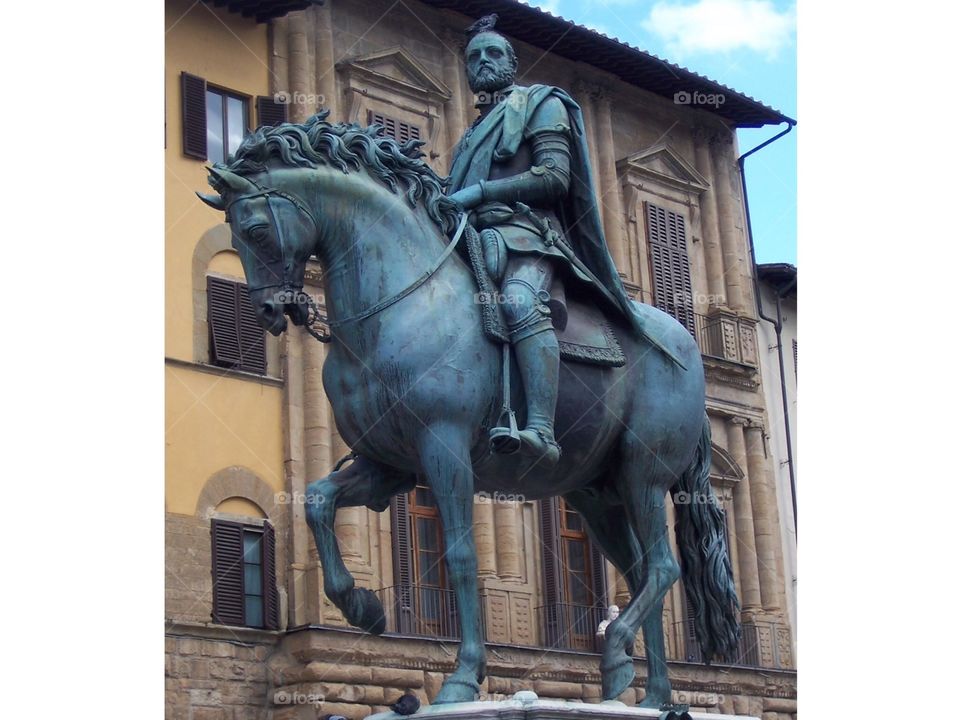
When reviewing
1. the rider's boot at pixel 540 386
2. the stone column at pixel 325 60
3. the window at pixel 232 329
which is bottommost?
the rider's boot at pixel 540 386

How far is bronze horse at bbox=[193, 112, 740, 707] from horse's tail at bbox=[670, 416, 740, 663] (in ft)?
1.03

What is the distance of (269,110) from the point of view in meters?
24.7

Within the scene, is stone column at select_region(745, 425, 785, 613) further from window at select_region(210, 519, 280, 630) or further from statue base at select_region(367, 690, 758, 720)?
statue base at select_region(367, 690, 758, 720)

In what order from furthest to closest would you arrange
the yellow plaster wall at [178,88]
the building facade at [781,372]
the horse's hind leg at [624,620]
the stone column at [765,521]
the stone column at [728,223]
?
the stone column at [728,223], the building facade at [781,372], the stone column at [765,521], the yellow plaster wall at [178,88], the horse's hind leg at [624,620]

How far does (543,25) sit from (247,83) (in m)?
Answer: 4.89

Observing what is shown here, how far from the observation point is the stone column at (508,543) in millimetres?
25516

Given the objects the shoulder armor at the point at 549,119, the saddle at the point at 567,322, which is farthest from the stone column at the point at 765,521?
the shoulder armor at the point at 549,119

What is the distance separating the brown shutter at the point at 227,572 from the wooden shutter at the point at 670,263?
904 cm

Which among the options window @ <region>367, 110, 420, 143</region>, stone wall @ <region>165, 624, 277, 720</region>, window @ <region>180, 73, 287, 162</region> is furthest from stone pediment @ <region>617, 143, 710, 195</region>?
stone wall @ <region>165, 624, 277, 720</region>

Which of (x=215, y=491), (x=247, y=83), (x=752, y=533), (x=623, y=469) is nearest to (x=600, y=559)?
(x=752, y=533)

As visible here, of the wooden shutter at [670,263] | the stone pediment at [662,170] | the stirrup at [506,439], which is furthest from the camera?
the stone pediment at [662,170]

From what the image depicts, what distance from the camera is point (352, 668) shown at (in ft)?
73.8

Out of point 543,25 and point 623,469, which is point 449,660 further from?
point 623,469

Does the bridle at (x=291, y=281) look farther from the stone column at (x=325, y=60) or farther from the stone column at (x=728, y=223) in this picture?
the stone column at (x=728, y=223)
